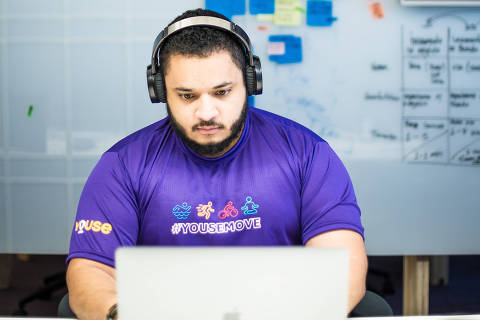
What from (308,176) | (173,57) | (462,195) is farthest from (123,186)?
(462,195)

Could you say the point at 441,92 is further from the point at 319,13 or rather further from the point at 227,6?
the point at 227,6

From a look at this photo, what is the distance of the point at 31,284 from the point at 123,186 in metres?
2.14

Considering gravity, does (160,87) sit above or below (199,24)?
below

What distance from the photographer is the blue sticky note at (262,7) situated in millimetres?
2486

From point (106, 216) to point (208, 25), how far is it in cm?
51

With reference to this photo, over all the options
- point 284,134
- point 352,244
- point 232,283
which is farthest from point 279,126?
point 232,283

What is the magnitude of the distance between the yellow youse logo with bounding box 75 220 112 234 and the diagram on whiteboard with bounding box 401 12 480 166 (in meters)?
1.72

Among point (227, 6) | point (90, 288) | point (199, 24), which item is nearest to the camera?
point (90, 288)

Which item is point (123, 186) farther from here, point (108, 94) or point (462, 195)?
point (462, 195)

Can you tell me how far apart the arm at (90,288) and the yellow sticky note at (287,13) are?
164 centimetres

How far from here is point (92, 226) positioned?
127 centimetres

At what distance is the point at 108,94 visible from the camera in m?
2.56

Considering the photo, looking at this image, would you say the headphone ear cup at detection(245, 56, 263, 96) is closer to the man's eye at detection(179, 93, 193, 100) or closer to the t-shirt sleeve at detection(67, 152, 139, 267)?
the man's eye at detection(179, 93, 193, 100)

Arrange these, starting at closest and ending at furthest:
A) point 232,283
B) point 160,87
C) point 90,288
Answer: point 232,283
point 90,288
point 160,87
